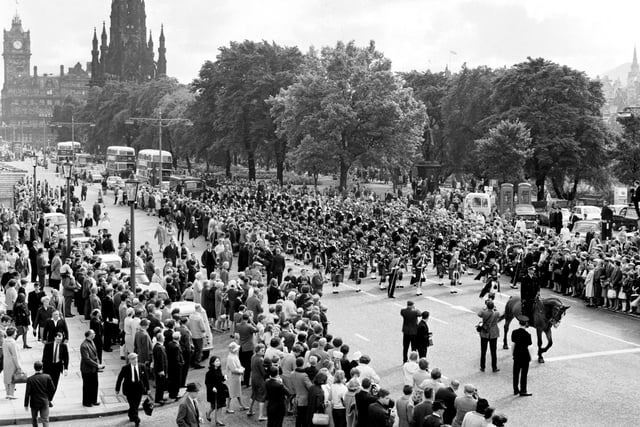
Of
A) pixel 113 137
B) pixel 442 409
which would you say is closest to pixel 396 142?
pixel 442 409

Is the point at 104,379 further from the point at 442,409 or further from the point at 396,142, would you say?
the point at 396,142

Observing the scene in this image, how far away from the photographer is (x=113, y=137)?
141000mm

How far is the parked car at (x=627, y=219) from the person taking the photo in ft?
156

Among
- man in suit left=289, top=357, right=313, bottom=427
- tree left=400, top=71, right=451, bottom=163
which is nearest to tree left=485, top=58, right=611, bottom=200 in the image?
tree left=400, top=71, right=451, bottom=163

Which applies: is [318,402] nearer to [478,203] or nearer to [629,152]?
[478,203]

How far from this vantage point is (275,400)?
50.0 ft

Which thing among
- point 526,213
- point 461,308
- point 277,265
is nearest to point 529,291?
point 461,308

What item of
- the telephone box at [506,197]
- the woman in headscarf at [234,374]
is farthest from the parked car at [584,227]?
the woman in headscarf at [234,374]

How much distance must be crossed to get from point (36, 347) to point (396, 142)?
40.8m

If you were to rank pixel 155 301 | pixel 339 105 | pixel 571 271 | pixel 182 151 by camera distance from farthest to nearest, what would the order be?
pixel 182 151
pixel 339 105
pixel 571 271
pixel 155 301

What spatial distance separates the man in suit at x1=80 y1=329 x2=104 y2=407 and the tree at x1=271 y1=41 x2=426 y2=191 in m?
42.4

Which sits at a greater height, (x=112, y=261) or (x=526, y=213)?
(x=526, y=213)

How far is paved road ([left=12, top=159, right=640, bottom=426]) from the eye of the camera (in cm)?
1780

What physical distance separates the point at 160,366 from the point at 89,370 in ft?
4.50
